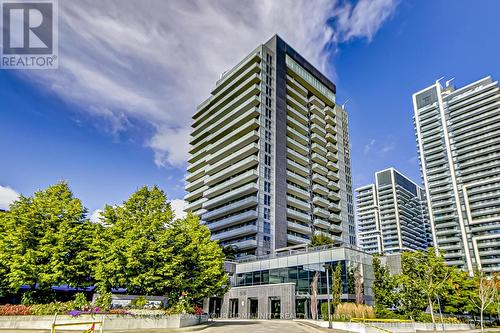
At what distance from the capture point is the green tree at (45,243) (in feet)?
101

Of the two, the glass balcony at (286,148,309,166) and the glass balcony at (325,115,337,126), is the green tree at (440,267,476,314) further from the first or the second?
the glass balcony at (325,115,337,126)

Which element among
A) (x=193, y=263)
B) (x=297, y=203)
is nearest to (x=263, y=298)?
(x=193, y=263)

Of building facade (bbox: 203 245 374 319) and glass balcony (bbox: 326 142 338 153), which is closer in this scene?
building facade (bbox: 203 245 374 319)

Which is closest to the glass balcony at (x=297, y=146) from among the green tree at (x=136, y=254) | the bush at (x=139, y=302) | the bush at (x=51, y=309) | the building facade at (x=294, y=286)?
the building facade at (x=294, y=286)

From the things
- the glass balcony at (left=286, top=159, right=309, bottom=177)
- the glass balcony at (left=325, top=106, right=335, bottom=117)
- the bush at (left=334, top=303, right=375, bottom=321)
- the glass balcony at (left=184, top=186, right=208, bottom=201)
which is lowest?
the bush at (left=334, top=303, right=375, bottom=321)

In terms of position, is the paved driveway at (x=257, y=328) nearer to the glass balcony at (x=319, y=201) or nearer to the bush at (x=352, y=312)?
the bush at (x=352, y=312)

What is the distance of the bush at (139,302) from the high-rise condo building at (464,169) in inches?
4517

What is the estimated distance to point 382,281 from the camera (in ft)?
137

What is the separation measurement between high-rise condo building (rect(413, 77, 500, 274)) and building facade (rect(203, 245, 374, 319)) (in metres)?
87.9

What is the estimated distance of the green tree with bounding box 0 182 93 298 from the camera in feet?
101

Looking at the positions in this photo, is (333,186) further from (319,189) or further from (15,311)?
(15,311)

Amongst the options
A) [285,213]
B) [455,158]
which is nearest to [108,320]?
[285,213]

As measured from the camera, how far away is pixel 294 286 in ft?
151

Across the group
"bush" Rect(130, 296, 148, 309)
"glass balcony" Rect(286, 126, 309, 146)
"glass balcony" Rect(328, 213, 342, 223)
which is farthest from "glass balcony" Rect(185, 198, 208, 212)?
"bush" Rect(130, 296, 148, 309)
